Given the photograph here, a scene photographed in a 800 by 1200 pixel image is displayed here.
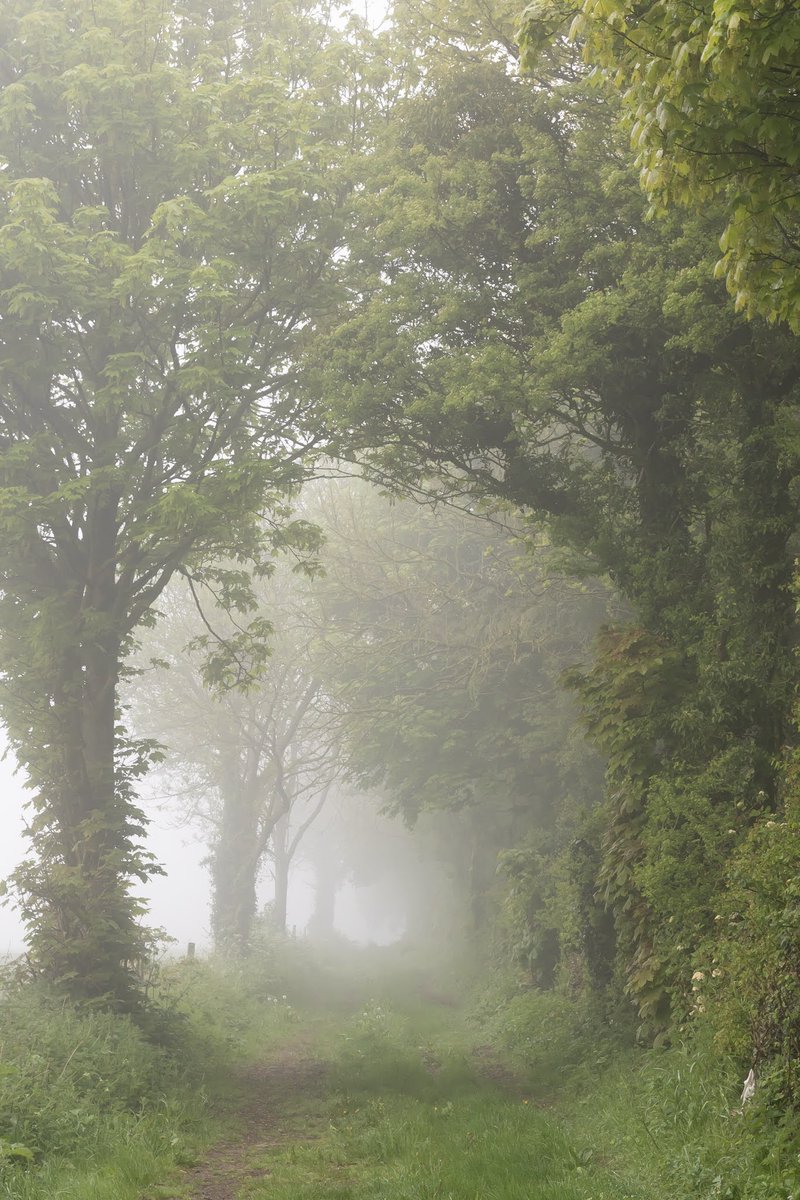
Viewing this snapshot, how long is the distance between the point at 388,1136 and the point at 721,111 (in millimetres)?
9132

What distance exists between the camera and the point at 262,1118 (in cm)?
1088

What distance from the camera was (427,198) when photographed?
13.3m

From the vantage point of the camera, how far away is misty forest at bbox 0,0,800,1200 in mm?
7086

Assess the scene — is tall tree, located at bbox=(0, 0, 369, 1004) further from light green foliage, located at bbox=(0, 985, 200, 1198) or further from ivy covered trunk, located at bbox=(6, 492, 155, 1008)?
light green foliage, located at bbox=(0, 985, 200, 1198)

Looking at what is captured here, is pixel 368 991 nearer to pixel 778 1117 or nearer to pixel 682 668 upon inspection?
pixel 682 668

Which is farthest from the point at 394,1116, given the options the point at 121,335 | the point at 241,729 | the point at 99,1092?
the point at 241,729

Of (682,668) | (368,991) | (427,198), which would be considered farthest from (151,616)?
(368,991)

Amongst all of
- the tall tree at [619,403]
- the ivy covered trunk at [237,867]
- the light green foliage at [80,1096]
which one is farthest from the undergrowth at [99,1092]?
the ivy covered trunk at [237,867]

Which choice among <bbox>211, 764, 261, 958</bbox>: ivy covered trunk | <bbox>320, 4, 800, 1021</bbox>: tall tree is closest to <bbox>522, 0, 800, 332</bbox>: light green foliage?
<bbox>320, 4, 800, 1021</bbox>: tall tree

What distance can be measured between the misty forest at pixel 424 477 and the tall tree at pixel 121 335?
7cm

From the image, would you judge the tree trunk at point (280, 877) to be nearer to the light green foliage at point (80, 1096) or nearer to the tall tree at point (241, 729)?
the tall tree at point (241, 729)

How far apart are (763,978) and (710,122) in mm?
5996

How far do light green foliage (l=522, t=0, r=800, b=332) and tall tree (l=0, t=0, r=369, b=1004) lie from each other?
7286 mm

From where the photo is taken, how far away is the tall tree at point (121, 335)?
12.6 metres
